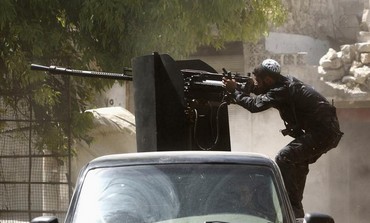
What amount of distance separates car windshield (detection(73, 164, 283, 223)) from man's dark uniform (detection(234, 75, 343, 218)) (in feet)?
8.88

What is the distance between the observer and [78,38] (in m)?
13.5

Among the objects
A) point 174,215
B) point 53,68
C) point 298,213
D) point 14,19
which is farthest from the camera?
point 14,19

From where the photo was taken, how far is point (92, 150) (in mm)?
17484

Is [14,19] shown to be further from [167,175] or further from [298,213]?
[167,175]

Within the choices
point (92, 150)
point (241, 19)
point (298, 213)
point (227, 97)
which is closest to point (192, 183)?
point (298, 213)

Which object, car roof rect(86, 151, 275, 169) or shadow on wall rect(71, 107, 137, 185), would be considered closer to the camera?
car roof rect(86, 151, 275, 169)

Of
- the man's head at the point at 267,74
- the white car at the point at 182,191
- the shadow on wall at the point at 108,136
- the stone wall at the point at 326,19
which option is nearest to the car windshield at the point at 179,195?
the white car at the point at 182,191

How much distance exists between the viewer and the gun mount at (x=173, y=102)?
9914mm

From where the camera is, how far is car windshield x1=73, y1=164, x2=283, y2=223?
6812 mm

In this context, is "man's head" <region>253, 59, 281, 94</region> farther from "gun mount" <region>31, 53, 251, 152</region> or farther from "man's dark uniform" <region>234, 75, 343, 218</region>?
"gun mount" <region>31, 53, 251, 152</region>

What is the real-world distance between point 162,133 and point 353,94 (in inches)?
335

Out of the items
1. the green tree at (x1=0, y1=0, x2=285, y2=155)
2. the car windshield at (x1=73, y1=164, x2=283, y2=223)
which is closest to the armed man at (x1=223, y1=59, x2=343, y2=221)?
the car windshield at (x1=73, y1=164, x2=283, y2=223)

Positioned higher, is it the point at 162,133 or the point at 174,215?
the point at 162,133

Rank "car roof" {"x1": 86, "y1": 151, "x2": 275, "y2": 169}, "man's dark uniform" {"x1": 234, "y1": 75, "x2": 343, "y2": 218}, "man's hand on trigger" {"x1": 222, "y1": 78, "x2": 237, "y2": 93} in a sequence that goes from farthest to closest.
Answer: "man's hand on trigger" {"x1": 222, "y1": 78, "x2": 237, "y2": 93} < "man's dark uniform" {"x1": 234, "y1": 75, "x2": 343, "y2": 218} < "car roof" {"x1": 86, "y1": 151, "x2": 275, "y2": 169}
